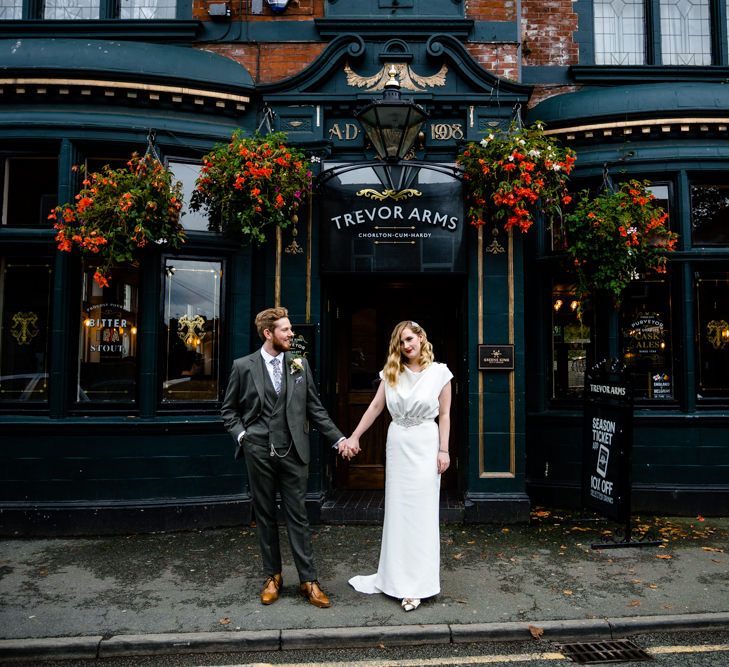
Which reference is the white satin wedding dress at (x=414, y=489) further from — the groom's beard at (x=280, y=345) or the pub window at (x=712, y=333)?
the pub window at (x=712, y=333)

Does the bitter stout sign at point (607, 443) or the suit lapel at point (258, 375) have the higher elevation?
the suit lapel at point (258, 375)

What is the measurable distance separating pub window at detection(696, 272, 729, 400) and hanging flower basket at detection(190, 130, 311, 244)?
5.39 m

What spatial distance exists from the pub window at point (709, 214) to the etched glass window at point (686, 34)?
2.09m

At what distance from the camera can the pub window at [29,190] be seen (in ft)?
23.2

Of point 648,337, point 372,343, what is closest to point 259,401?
point 372,343

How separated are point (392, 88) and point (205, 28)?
2968mm

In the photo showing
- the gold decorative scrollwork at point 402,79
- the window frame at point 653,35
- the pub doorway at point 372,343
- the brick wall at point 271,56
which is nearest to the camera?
the gold decorative scrollwork at point 402,79

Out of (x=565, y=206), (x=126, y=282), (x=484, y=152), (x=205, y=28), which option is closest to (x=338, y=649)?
(x=126, y=282)

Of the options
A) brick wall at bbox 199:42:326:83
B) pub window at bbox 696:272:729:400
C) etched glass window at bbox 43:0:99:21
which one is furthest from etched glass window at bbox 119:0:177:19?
pub window at bbox 696:272:729:400

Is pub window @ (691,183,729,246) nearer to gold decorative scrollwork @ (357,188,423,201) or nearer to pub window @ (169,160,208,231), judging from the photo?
Result: gold decorative scrollwork @ (357,188,423,201)

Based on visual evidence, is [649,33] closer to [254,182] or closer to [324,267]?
[324,267]

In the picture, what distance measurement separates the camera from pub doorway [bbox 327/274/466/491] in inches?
317

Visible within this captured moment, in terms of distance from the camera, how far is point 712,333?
768 centimetres

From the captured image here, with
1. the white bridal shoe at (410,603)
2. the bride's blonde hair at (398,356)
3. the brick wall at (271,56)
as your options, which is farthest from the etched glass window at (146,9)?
the white bridal shoe at (410,603)
